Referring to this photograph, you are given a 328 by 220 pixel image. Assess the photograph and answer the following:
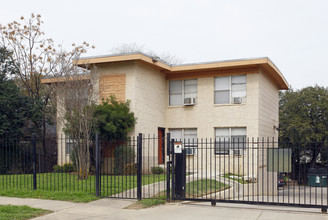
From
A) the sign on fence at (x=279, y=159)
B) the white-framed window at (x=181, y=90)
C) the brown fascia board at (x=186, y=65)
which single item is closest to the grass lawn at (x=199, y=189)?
the sign on fence at (x=279, y=159)

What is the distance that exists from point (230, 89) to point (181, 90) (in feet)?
9.01

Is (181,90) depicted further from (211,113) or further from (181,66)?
(211,113)

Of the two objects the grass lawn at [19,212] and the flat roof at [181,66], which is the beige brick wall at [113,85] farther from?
the grass lawn at [19,212]

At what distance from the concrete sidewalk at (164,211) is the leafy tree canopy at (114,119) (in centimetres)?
702

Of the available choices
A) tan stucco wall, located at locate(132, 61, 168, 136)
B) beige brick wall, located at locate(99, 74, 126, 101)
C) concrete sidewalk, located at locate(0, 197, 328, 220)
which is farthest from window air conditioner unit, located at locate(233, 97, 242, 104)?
concrete sidewalk, located at locate(0, 197, 328, 220)

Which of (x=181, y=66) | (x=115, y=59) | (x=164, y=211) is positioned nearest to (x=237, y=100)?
(x=181, y=66)

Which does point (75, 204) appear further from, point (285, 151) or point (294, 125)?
point (294, 125)

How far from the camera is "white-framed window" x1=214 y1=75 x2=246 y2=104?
20.2 m

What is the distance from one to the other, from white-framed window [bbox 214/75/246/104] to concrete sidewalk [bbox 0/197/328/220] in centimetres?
1000

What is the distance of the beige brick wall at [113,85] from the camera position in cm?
1948

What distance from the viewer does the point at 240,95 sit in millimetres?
20266

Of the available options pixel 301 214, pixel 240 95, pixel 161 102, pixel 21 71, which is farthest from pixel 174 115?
pixel 301 214

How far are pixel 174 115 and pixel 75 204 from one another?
11518 millimetres

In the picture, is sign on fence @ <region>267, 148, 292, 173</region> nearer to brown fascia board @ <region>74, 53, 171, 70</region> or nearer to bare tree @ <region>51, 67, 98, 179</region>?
bare tree @ <region>51, 67, 98, 179</region>
